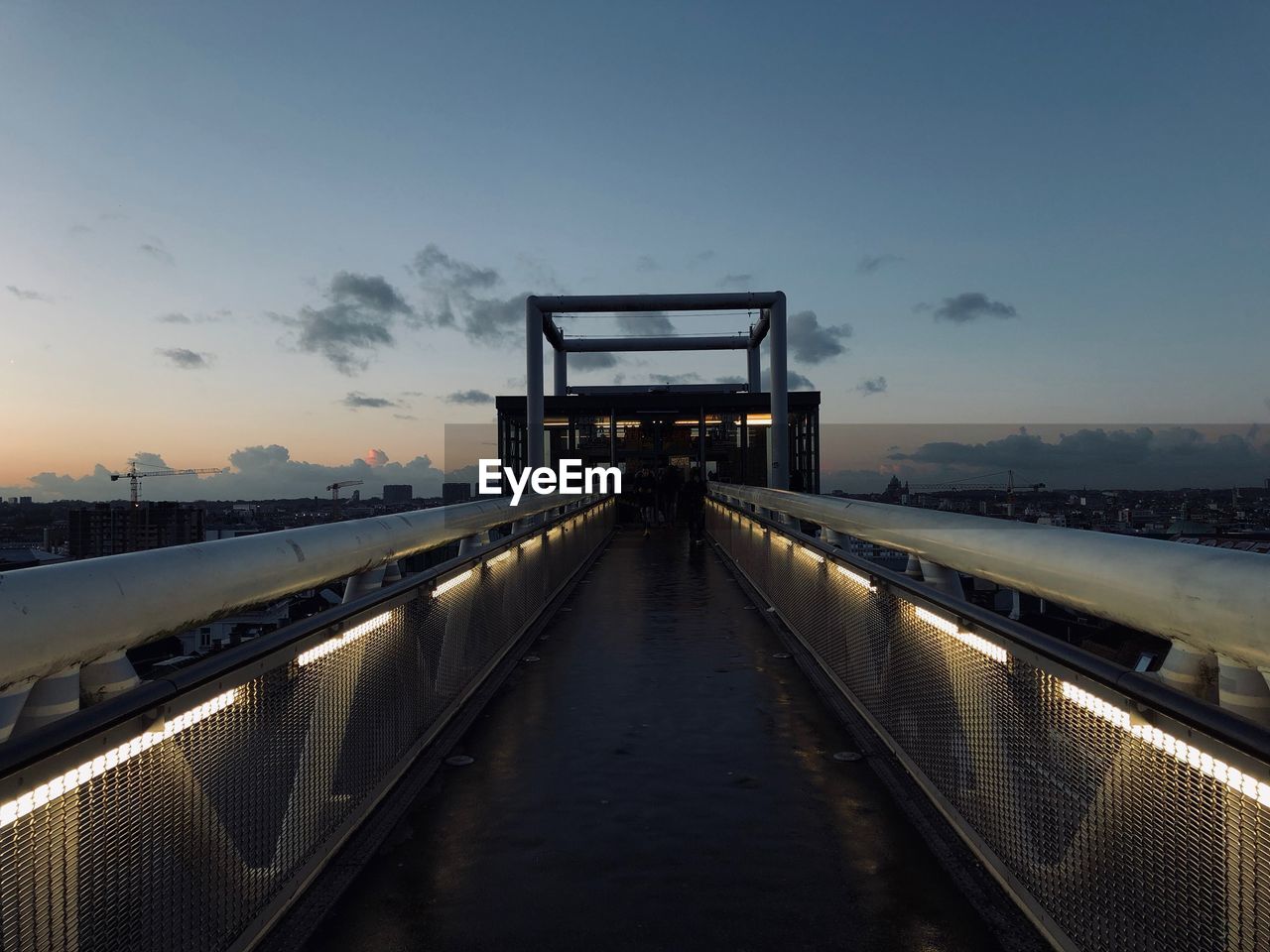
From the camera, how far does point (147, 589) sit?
2182 millimetres

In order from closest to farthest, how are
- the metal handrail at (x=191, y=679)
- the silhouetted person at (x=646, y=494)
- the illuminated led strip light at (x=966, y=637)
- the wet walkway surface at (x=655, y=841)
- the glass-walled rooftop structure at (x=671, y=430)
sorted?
the metal handrail at (x=191, y=679) → the wet walkway surface at (x=655, y=841) → the illuminated led strip light at (x=966, y=637) → the silhouetted person at (x=646, y=494) → the glass-walled rooftop structure at (x=671, y=430)

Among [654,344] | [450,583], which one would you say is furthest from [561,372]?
[450,583]

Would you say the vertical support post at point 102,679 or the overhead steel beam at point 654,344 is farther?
the overhead steel beam at point 654,344

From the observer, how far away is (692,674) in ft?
20.0

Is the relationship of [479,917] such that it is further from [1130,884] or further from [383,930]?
[1130,884]

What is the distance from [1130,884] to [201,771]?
2.42 m

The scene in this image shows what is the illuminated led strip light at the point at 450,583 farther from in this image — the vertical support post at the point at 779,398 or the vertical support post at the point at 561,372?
the vertical support post at the point at 561,372

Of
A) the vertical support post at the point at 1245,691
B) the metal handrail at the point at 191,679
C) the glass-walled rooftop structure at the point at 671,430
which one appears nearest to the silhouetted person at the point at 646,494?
the glass-walled rooftop structure at the point at 671,430

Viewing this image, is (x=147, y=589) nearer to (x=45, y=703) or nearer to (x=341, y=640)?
(x=45, y=703)

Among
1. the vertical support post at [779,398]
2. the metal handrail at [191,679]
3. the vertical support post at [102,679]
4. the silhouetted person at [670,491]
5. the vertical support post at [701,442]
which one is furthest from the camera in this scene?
the vertical support post at [701,442]

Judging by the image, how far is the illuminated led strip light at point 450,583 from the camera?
4579 mm

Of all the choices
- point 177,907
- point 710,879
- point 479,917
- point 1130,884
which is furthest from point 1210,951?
point 177,907

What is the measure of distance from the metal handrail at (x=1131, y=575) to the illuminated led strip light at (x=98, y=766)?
8.06ft

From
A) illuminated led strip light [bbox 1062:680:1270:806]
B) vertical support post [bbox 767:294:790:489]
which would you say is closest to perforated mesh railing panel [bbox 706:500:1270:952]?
illuminated led strip light [bbox 1062:680:1270:806]
